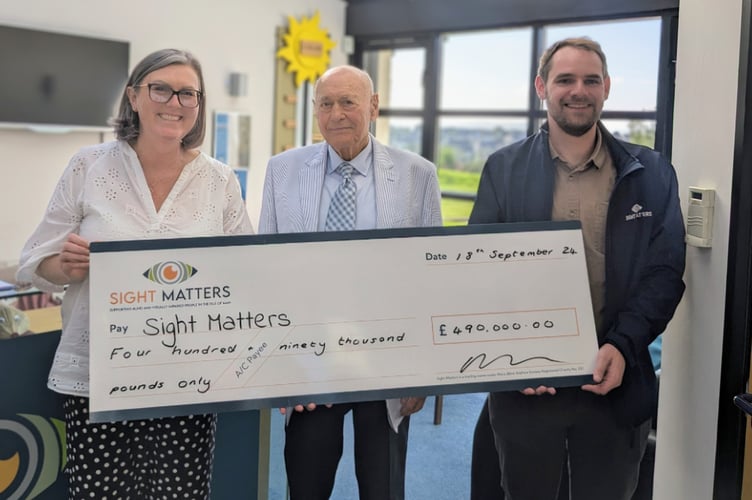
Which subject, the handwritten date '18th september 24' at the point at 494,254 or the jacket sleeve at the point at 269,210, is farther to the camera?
the jacket sleeve at the point at 269,210

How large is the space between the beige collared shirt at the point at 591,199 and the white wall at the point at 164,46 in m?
4.05

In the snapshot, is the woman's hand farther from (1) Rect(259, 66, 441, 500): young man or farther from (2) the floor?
(2) the floor

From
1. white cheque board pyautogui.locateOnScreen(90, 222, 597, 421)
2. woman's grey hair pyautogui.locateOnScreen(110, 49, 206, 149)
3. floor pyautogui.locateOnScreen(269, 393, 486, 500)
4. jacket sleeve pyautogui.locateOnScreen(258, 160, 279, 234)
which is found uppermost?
woman's grey hair pyautogui.locateOnScreen(110, 49, 206, 149)

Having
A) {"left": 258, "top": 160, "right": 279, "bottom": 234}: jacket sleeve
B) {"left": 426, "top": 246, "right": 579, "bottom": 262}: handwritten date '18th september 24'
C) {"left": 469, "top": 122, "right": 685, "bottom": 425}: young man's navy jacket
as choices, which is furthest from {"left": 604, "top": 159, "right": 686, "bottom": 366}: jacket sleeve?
{"left": 258, "top": 160, "right": 279, "bottom": 234}: jacket sleeve

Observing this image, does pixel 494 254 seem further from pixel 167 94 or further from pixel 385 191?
pixel 167 94

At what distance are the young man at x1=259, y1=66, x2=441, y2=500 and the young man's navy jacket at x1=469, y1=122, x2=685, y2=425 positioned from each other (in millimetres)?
351

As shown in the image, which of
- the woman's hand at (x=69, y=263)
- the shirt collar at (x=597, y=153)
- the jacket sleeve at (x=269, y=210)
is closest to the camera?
the woman's hand at (x=69, y=263)

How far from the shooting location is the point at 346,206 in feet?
6.17

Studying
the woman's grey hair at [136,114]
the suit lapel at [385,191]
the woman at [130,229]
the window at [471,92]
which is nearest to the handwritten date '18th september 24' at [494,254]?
the suit lapel at [385,191]

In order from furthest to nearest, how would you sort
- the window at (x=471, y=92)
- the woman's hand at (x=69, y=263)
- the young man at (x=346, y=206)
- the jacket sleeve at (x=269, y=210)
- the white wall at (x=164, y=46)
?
the window at (x=471, y=92), the white wall at (x=164, y=46), the jacket sleeve at (x=269, y=210), the young man at (x=346, y=206), the woman's hand at (x=69, y=263)

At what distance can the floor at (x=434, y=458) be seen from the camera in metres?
2.57

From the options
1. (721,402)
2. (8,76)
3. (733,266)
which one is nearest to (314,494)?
(721,402)

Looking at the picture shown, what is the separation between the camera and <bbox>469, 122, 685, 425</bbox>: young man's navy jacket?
1654 mm

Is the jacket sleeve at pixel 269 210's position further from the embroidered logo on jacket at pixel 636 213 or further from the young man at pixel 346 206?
the embroidered logo on jacket at pixel 636 213
